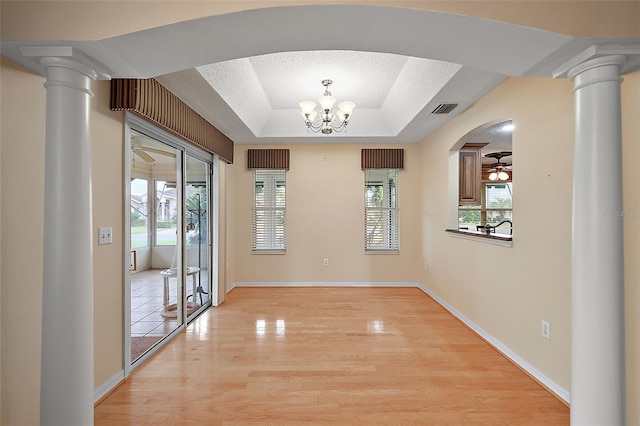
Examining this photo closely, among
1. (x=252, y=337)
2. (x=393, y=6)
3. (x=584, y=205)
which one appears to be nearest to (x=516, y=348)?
(x=584, y=205)

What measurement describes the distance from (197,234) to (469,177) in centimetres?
377

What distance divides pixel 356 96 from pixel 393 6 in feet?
8.69

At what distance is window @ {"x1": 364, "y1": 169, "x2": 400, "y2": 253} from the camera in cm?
506

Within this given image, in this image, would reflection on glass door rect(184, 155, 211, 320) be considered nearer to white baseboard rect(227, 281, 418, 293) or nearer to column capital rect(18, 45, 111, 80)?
white baseboard rect(227, 281, 418, 293)

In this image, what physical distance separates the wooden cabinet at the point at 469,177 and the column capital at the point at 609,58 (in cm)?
249

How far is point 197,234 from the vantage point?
383cm

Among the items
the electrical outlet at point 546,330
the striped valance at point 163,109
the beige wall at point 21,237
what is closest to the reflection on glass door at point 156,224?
the striped valance at point 163,109

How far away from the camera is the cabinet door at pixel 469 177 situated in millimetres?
4039

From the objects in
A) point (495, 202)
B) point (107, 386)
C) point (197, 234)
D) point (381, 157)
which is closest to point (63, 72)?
point (107, 386)

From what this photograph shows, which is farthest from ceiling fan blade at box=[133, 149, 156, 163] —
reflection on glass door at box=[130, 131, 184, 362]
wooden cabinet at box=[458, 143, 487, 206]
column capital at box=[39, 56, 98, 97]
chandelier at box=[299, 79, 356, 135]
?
wooden cabinet at box=[458, 143, 487, 206]

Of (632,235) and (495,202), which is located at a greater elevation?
(495,202)

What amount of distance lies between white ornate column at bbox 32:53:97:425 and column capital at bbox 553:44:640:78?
2642mm

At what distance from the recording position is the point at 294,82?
353cm

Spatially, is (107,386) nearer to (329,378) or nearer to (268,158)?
(329,378)
